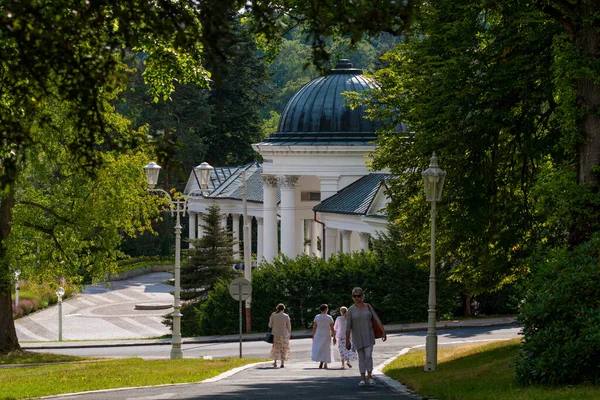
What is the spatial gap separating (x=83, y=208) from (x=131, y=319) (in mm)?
28636

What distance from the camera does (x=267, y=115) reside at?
156 metres

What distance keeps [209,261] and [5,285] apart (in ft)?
72.4

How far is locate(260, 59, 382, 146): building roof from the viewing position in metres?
62.4

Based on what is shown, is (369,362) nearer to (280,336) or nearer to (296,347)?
(280,336)

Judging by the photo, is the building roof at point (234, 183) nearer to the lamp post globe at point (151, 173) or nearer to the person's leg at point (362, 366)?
the lamp post globe at point (151, 173)

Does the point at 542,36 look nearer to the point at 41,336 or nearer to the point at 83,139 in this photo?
the point at 83,139

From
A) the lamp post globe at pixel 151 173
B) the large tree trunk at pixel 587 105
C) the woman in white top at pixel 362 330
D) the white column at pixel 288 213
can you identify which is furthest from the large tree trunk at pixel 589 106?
the white column at pixel 288 213

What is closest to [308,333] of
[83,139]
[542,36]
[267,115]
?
[542,36]

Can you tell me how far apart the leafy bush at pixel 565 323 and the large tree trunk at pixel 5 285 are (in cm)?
1882

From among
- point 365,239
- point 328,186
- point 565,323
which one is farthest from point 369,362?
point 328,186

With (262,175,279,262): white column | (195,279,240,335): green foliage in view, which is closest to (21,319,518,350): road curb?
(195,279,240,335): green foliage

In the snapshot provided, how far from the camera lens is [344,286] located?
4672cm

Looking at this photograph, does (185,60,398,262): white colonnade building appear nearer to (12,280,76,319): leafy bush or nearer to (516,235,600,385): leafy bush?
(12,280,76,319): leafy bush

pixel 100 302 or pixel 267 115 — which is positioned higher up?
pixel 267 115
